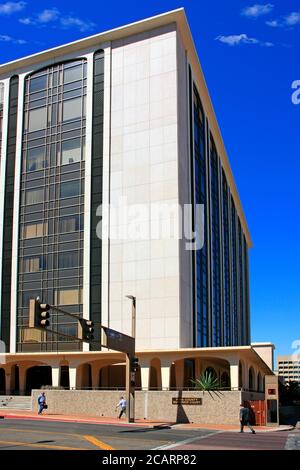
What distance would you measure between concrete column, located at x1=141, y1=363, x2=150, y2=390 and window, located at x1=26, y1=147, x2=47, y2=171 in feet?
69.8

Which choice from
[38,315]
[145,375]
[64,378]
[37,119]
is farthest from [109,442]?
[37,119]

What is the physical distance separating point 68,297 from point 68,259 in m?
A: 3.32

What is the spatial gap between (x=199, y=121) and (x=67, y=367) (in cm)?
2888

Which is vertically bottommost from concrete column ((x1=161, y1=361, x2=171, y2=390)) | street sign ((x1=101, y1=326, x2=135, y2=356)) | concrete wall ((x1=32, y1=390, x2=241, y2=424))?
concrete wall ((x1=32, y1=390, x2=241, y2=424))

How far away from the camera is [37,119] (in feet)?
180

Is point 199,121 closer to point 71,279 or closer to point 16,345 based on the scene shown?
point 71,279

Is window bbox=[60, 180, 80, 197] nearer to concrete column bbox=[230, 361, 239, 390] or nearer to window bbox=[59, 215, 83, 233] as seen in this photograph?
window bbox=[59, 215, 83, 233]

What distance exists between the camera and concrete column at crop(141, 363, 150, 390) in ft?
136

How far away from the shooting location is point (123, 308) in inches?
1831

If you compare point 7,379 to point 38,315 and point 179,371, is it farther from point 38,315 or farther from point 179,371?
point 38,315

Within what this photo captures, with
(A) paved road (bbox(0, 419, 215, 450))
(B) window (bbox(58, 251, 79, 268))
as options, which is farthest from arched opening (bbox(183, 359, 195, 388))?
(A) paved road (bbox(0, 419, 215, 450))

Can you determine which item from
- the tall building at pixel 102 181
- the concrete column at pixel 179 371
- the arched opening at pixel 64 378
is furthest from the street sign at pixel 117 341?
the arched opening at pixel 64 378

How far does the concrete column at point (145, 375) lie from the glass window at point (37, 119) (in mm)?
25143

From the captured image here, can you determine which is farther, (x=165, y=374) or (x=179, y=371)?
(x=179, y=371)
